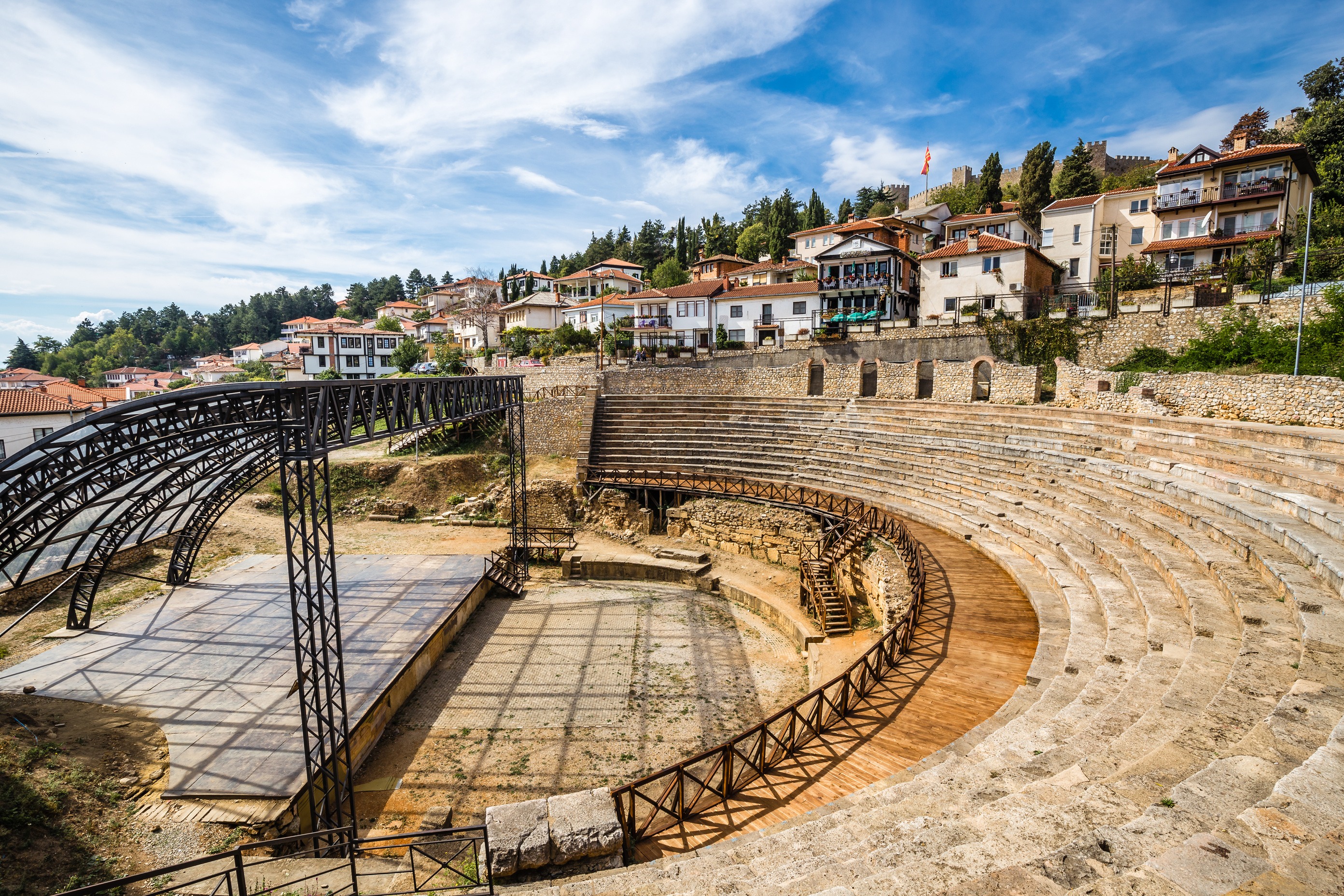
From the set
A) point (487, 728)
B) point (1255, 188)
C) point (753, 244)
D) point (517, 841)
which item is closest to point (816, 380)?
point (1255, 188)

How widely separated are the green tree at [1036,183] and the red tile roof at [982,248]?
2116 centimetres

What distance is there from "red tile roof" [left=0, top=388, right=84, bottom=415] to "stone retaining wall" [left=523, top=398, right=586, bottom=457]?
2206 centimetres

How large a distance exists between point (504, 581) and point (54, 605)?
1245 cm

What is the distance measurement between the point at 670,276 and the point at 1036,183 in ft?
114

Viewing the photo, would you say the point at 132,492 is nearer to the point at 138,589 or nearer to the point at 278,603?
the point at 278,603

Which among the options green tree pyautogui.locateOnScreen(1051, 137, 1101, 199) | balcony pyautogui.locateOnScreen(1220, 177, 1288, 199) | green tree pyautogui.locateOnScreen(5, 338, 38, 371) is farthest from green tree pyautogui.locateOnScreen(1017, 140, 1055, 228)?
green tree pyautogui.locateOnScreen(5, 338, 38, 371)

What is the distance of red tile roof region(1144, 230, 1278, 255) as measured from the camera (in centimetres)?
3067

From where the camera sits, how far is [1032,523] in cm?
1562

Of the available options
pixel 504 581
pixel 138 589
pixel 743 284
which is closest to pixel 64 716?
pixel 138 589

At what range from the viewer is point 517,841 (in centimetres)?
706

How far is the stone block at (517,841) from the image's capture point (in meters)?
7.00

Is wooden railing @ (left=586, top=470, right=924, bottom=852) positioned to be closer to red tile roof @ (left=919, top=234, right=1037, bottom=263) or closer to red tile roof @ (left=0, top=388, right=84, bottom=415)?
red tile roof @ (left=919, top=234, right=1037, bottom=263)

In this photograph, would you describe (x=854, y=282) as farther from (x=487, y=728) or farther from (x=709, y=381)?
(x=487, y=728)

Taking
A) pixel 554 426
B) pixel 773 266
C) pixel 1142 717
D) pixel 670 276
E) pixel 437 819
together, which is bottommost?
pixel 437 819
